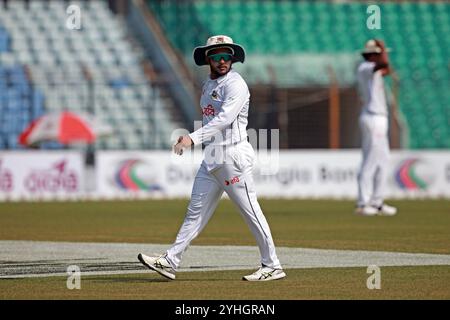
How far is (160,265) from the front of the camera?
12.5 m

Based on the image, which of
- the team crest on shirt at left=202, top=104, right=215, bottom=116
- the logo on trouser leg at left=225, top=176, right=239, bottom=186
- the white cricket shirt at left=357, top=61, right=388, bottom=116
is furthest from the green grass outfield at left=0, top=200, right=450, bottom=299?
the white cricket shirt at left=357, top=61, right=388, bottom=116

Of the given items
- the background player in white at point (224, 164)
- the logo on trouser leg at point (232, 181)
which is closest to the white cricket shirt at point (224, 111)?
the background player in white at point (224, 164)

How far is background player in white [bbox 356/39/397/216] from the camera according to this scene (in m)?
23.3

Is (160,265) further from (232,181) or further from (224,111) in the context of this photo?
(224,111)

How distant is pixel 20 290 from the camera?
11641 millimetres

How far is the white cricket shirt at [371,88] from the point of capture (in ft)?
76.9

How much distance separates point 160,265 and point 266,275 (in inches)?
40.2

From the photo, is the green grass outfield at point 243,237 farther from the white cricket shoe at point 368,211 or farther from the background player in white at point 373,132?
the background player in white at point 373,132

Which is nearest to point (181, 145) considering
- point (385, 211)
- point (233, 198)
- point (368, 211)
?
point (233, 198)

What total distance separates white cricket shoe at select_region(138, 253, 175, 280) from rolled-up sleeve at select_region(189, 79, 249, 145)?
1.23m

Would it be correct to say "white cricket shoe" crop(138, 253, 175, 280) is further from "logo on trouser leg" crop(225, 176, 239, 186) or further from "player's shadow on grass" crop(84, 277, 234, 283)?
"logo on trouser leg" crop(225, 176, 239, 186)

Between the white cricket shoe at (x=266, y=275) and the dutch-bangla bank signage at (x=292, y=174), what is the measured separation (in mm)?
17809

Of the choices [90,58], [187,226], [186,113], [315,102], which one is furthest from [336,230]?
[90,58]

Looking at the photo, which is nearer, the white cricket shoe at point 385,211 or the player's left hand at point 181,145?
the player's left hand at point 181,145
